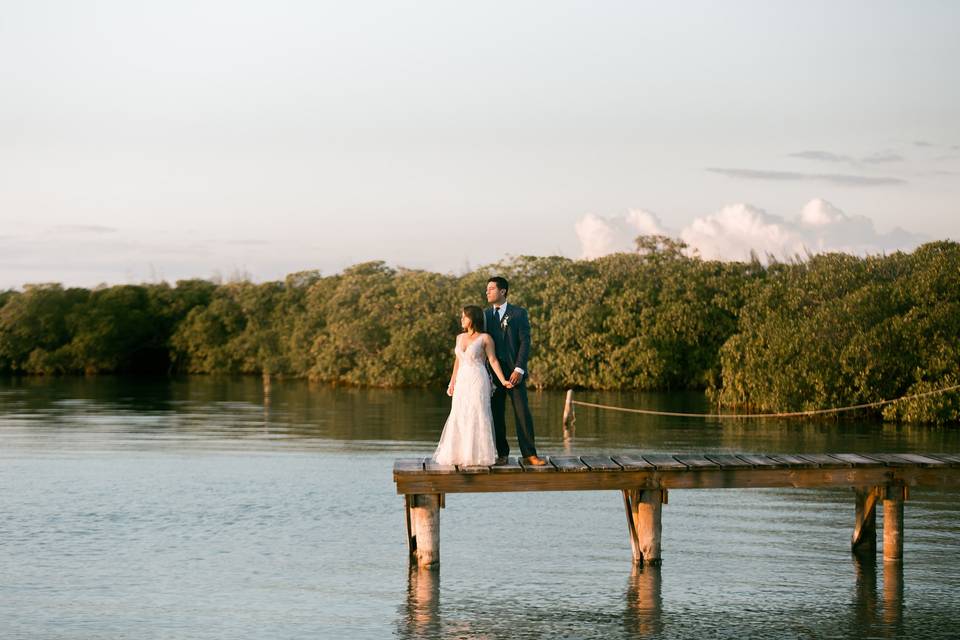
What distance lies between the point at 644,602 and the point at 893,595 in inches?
109

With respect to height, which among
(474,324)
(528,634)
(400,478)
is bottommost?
(528,634)

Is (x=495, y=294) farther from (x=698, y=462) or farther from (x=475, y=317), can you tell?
(x=698, y=462)

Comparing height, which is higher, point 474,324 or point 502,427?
point 474,324

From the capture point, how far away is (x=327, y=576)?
1462 cm

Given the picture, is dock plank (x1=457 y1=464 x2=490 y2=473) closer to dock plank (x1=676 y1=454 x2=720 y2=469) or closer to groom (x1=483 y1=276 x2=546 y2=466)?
groom (x1=483 y1=276 x2=546 y2=466)

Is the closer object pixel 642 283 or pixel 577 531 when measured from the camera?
pixel 577 531

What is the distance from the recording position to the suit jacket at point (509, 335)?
15141 millimetres

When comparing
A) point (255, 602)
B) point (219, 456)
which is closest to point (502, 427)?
point (255, 602)

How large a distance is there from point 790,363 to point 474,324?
29667 millimetres

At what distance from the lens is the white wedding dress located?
47.5 ft

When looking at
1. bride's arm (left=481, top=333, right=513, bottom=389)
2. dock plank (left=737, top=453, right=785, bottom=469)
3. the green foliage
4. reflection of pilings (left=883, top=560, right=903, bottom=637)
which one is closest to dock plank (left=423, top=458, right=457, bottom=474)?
bride's arm (left=481, top=333, right=513, bottom=389)

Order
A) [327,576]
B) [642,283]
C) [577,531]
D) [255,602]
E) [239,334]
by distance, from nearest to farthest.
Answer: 1. [255,602]
2. [327,576]
3. [577,531]
4. [642,283]
5. [239,334]

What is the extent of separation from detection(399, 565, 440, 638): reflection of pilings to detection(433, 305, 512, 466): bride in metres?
1.37

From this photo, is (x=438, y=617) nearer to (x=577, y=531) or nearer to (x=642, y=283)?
(x=577, y=531)
